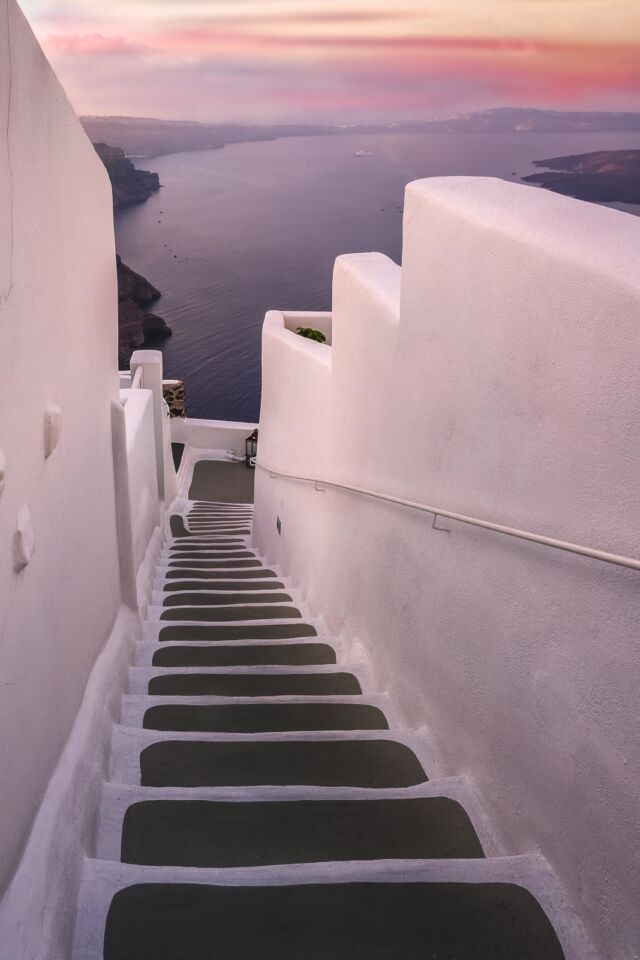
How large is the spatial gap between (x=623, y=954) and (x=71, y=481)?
229cm

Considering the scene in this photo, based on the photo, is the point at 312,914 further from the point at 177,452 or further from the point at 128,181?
the point at 128,181

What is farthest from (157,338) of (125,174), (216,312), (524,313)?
(524,313)

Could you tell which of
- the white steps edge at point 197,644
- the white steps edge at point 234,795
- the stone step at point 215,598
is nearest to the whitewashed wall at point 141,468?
the stone step at point 215,598

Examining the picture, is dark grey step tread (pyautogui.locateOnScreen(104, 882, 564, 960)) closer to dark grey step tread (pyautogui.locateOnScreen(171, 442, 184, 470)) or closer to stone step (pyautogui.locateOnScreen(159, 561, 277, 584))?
stone step (pyautogui.locateOnScreen(159, 561, 277, 584))

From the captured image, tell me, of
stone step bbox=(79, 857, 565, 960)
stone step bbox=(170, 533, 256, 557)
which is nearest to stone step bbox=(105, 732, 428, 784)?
stone step bbox=(79, 857, 565, 960)

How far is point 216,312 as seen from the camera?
7050 cm

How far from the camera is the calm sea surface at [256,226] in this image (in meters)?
60.7

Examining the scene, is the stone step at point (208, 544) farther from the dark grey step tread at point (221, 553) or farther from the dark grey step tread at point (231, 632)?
the dark grey step tread at point (231, 632)

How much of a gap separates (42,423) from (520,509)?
1.46 m

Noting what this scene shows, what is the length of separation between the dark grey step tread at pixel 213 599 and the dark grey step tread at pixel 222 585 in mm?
406

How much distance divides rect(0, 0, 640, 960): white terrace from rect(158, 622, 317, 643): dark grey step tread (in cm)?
85

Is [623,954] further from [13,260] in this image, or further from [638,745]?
[13,260]

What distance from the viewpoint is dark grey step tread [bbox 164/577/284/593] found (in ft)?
24.1

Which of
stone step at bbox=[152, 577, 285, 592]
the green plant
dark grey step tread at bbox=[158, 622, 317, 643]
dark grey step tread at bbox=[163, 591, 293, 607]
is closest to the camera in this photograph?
dark grey step tread at bbox=[158, 622, 317, 643]
